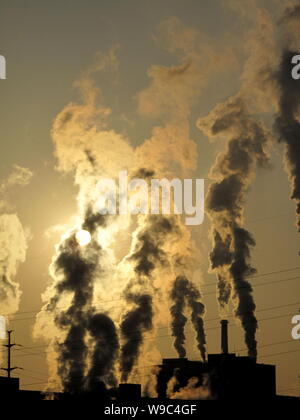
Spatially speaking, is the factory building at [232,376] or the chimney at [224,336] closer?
the factory building at [232,376]

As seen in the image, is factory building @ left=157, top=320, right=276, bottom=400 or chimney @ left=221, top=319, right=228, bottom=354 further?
chimney @ left=221, top=319, right=228, bottom=354

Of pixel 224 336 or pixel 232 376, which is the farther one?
pixel 224 336

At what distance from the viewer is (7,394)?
6544 centimetres

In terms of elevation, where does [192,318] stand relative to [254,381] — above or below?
above

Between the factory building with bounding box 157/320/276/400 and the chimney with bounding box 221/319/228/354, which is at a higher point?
the chimney with bounding box 221/319/228/354

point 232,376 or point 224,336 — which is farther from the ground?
point 224,336

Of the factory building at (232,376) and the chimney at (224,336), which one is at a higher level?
the chimney at (224,336)

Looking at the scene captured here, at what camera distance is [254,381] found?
67.8 meters
